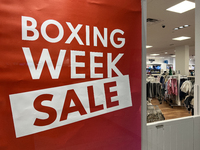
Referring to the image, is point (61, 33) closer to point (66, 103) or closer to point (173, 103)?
point (66, 103)

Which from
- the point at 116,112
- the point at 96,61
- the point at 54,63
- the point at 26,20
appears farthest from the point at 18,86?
the point at 116,112

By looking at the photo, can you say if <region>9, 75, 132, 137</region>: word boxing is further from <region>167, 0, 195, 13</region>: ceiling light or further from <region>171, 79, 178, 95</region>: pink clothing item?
<region>171, 79, 178, 95</region>: pink clothing item

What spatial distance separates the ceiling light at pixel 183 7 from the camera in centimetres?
297

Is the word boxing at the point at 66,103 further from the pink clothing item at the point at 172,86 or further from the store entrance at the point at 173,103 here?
the pink clothing item at the point at 172,86

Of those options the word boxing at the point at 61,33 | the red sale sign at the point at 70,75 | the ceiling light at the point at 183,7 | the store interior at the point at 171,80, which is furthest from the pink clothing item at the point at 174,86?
the word boxing at the point at 61,33

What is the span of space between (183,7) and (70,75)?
10.8 feet

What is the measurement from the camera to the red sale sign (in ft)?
2.80

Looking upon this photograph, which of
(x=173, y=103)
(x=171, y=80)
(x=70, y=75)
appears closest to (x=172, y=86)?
(x=171, y=80)

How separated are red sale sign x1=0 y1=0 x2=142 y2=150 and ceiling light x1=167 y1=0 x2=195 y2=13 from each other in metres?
2.43

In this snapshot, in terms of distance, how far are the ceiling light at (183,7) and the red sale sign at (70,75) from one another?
7.98 feet

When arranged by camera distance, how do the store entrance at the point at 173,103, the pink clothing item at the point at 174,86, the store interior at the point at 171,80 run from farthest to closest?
the pink clothing item at the point at 174,86 < the store interior at the point at 171,80 < the store entrance at the point at 173,103

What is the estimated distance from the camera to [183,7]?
3176 millimetres

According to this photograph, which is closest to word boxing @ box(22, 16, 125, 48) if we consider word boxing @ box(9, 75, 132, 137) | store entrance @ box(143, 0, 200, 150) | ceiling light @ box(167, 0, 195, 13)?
word boxing @ box(9, 75, 132, 137)

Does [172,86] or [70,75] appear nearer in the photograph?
[70,75]
